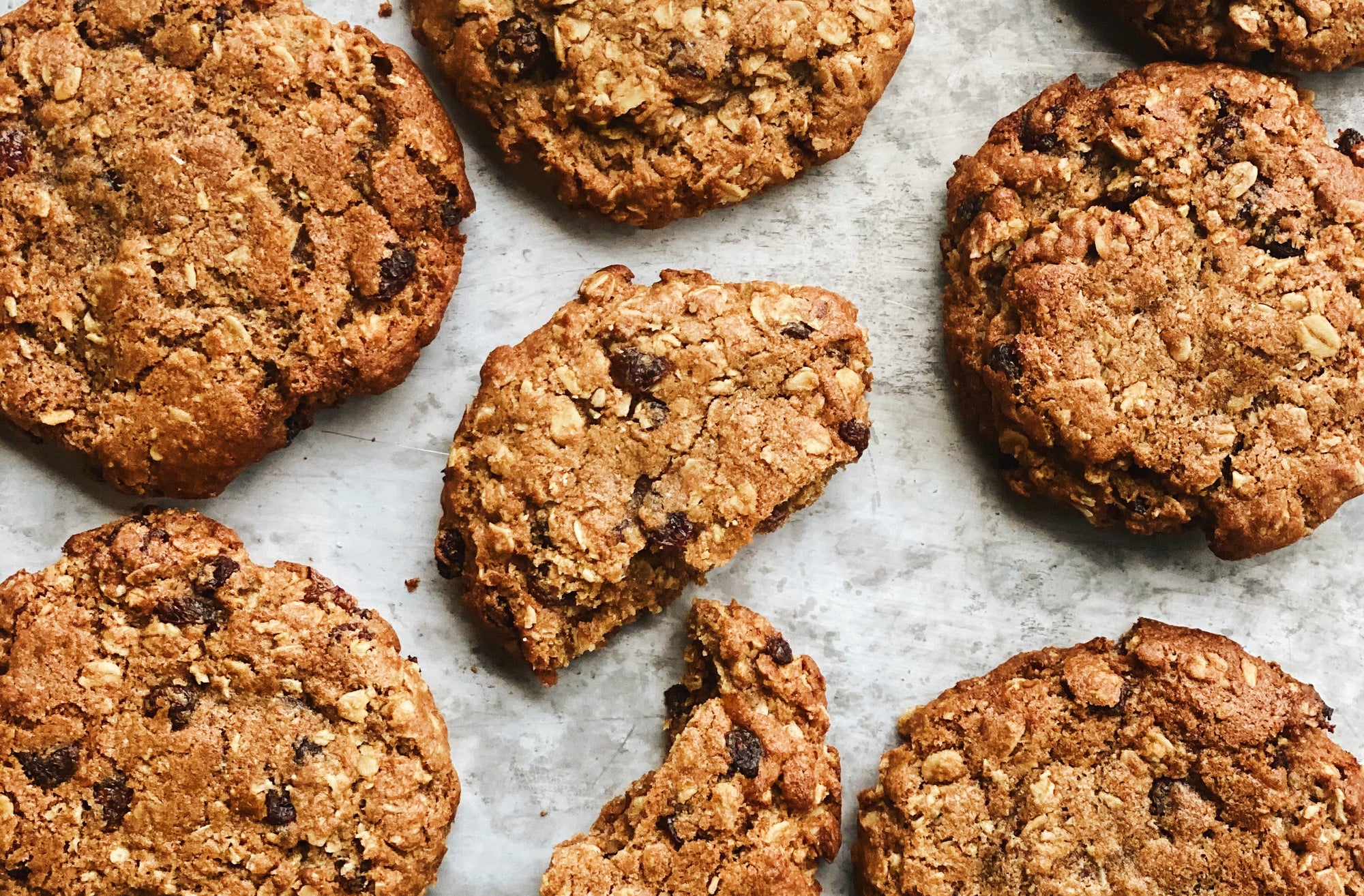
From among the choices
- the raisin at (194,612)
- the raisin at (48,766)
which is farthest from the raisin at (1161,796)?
the raisin at (48,766)

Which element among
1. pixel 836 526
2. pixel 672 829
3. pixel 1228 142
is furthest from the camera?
pixel 836 526

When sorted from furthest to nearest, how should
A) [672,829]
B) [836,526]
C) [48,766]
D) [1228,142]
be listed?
[836,526], [1228,142], [672,829], [48,766]

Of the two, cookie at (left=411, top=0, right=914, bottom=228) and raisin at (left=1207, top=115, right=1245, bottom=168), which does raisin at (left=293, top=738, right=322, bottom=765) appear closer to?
cookie at (left=411, top=0, right=914, bottom=228)

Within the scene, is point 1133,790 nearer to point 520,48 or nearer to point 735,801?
point 735,801

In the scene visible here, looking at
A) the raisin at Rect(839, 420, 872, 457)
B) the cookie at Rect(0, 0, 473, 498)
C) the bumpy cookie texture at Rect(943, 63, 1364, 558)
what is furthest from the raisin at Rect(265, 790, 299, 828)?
the bumpy cookie texture at Rect(943, 63, 1364, 558)

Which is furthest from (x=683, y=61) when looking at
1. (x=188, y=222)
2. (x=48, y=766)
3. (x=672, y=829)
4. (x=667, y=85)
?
(x=48, y=766)

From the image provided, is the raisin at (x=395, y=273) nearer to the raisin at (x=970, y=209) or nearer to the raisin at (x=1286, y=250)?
the raisin at (x=970, y=209)

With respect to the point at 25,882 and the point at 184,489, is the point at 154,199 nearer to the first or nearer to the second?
the point at 184,489
